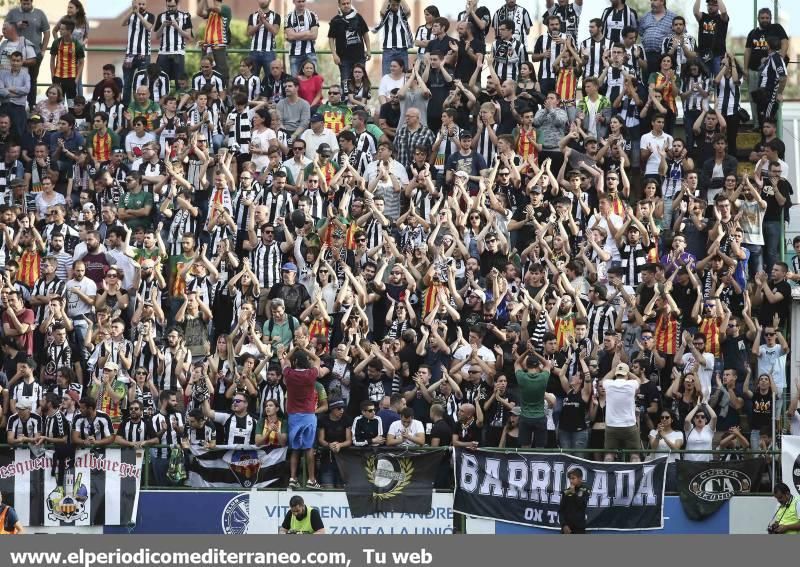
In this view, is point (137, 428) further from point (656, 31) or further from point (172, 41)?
point (656, 31)

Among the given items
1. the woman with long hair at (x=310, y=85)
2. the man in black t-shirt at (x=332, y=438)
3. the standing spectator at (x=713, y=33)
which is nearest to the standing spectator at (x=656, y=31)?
the standing spectator at (x=713, y=33)

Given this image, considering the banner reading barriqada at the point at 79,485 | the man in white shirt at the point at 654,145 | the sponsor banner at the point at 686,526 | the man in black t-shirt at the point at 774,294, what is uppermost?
the man in white shirt at the point at 654,145

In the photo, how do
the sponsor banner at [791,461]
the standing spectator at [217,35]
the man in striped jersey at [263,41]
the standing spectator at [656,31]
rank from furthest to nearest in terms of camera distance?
the standing spectator at [217,35]
the man in striped jersey at [263,41]
the standing spectator at [656,31]
the sponsor banner at [791,461]

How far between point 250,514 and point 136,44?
10.4 meters

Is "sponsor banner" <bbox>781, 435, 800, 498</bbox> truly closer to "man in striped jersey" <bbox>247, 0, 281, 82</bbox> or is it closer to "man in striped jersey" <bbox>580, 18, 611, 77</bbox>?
"man in striped jersey" <bbox>580, 18, 611, 77</bbox>

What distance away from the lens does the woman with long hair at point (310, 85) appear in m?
31.5

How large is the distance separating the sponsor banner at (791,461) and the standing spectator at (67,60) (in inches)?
554

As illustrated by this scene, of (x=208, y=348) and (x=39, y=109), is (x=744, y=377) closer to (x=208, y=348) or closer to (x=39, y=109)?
(x=208, y=348)

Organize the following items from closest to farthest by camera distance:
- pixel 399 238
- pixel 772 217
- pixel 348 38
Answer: pixel 399 238, pixel 772 217, pixel 348 38

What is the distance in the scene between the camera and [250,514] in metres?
25.0

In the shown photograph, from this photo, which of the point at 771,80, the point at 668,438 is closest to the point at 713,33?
the point at 771,80

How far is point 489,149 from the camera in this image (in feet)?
98.3

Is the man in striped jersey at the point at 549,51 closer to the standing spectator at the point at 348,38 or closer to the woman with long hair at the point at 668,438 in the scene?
the standing spectator at the point at 348,38

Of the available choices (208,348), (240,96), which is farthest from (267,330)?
(240,96)
